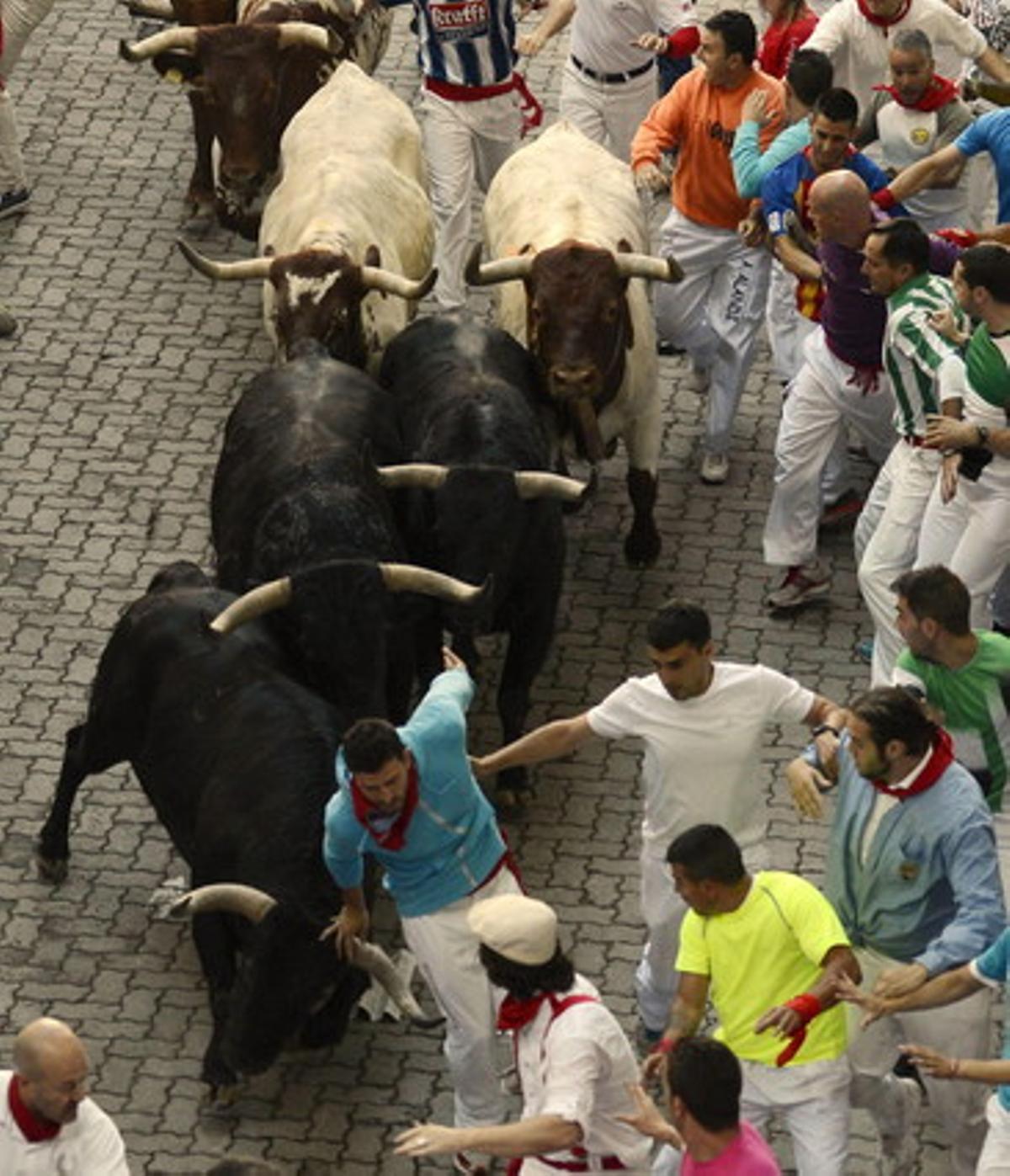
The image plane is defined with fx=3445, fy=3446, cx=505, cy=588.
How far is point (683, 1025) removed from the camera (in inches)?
475

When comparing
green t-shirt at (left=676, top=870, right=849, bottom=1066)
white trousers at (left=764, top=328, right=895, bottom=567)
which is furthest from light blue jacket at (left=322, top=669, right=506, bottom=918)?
white trousers at (left=764, top=328, right=895, bottom=567)

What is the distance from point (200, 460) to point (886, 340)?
4425 millimetres

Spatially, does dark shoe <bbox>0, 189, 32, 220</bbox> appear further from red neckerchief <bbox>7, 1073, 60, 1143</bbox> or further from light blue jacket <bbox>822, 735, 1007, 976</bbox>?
red neckerchief <bbox>7, 1073, 60, 1143</bbox>

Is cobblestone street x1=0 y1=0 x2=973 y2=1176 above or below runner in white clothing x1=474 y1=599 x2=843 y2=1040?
below

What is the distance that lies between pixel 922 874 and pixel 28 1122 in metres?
→ 3.33

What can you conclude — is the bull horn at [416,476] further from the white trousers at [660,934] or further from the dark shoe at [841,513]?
the dark shoe at [841,513]

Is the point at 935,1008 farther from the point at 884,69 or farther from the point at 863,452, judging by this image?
the point at 884,69

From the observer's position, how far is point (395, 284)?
672 inches

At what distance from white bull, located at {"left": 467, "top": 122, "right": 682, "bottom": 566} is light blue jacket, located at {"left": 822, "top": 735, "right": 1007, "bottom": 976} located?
4.45m

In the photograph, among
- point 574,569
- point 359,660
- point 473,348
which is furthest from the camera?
point 574,569

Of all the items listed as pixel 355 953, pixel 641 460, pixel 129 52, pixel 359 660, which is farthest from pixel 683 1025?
pixel 129 52

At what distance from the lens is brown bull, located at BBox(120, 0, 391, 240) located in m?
19.5

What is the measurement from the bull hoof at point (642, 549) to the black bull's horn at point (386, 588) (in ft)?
8.51

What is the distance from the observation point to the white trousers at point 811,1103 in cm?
1208
